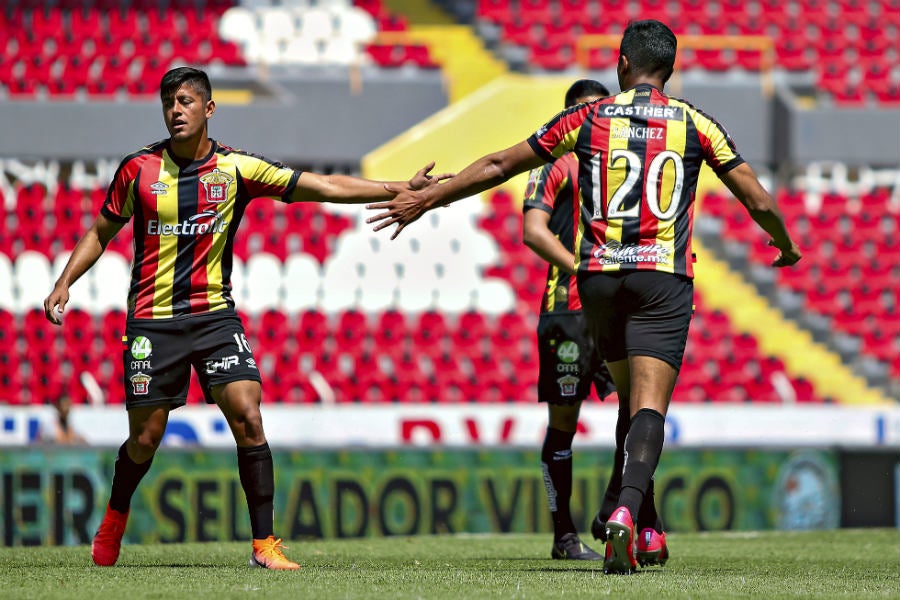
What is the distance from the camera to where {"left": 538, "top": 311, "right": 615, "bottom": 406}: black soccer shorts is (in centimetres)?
673

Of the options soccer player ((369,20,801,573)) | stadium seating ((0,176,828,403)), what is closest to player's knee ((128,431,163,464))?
soccer player ((369,20,801,573))

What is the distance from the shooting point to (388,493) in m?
9.55

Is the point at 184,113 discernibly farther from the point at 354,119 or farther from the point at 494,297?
the point at 354,119

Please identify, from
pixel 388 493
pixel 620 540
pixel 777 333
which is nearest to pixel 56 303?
pixel 620 540

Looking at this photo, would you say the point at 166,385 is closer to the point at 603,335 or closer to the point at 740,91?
the point at 603,335

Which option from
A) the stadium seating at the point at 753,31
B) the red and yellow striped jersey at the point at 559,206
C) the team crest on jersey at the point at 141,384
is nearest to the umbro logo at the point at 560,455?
the red and yellow striped jersey at the point at 559,206

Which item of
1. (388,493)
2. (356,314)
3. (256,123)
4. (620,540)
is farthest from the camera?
(256,123)

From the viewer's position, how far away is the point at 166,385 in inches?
234

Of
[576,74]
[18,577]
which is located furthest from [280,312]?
[18,577]

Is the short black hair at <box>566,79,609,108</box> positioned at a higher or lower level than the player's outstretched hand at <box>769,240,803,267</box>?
higher

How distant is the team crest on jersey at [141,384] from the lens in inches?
233

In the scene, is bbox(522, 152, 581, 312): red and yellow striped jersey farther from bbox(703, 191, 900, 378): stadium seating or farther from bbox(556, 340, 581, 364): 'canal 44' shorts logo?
bbox(703, 191, 900, 378): stadium seating

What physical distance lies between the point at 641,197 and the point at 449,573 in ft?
5.37

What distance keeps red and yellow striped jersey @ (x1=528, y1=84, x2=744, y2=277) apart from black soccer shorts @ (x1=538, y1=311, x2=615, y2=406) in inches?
50.9
